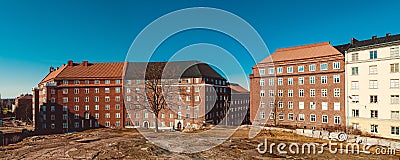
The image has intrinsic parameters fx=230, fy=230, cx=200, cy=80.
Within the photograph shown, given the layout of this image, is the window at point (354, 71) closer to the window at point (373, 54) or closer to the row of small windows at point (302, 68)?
the row of small windows at point (302, 68)

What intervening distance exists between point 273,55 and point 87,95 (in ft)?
158

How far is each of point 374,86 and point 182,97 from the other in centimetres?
3871

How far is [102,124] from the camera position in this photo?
6216 cm

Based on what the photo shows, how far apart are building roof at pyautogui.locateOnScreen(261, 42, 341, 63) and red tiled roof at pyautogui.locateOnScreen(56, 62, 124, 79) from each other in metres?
41.1

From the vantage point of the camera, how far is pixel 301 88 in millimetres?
42781

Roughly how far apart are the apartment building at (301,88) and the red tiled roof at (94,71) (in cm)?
3838

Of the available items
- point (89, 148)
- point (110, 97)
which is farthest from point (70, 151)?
point (110, 97)

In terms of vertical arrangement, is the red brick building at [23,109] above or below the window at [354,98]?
below

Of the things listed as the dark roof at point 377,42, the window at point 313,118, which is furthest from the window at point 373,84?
the window at point 313,118

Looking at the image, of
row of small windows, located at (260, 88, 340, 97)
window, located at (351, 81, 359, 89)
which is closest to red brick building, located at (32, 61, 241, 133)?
row of small windows, located at (260, 88, 340, 97)

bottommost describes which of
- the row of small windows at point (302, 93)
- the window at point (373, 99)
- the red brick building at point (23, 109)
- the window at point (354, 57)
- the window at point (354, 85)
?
the red brick building at point (23, 109)

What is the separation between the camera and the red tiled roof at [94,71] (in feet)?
204

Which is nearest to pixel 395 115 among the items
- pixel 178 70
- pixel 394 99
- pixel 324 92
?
pixel 394 99

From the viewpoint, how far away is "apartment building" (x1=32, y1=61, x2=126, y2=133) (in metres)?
58.6
